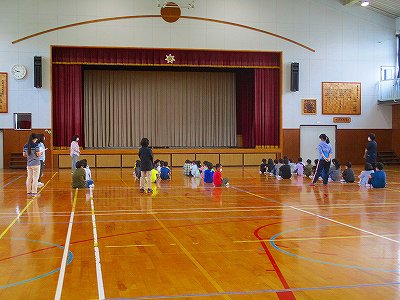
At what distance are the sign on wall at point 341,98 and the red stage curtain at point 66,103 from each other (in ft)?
39.3

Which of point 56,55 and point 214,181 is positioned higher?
point 56,55

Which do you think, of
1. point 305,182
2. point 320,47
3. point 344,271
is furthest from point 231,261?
point 320,47

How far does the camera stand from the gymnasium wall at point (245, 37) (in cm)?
2403

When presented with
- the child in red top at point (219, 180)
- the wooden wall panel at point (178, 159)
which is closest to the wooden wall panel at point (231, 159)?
the wooden wall panel at point (178, 159)

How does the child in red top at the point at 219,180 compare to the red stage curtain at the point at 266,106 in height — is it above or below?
below

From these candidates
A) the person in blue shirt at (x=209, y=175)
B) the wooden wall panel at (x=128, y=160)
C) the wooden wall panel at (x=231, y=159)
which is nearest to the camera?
the person in blue shirt at (x=209, y=175)

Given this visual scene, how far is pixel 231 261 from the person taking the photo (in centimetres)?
605

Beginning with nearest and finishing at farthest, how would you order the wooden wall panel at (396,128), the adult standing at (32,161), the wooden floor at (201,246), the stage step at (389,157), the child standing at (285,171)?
the wooden floor at (201,246) < the adult standing at (32,161) < the child standing at (285,171) < the wooden wall panel at (396,128) < the stage step at (389,157)

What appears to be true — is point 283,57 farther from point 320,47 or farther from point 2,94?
point 2,94

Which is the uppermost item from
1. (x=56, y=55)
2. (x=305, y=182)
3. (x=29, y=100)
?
(x=56, y=55)

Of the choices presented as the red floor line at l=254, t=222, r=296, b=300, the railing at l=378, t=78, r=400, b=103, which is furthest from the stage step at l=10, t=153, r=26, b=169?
the red floor line at l=254, t=222, r=296, b=300

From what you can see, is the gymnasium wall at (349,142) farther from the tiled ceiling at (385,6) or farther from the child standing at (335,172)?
the child standing at (335,172)

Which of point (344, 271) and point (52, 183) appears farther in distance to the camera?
point (52, 183)

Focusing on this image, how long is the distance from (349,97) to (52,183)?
53.0 ft
